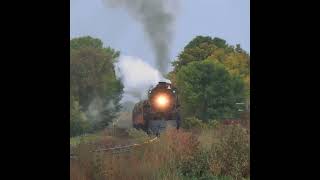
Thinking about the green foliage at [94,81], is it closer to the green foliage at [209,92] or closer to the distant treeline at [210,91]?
the distant treeline at [210,91]

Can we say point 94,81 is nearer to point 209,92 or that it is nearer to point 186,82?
point 186,82

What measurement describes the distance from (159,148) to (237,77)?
15.4m

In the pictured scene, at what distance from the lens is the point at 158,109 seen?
2714cm

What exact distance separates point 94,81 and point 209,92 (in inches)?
410

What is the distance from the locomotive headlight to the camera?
1090 inches

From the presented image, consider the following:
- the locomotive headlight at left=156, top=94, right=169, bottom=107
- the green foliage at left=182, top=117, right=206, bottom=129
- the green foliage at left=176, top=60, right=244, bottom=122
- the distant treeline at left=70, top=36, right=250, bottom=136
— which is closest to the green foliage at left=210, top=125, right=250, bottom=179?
the green foliage at left=182, top=117, right=206, bottom=129

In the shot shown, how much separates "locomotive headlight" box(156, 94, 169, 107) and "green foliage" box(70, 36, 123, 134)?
5166mm

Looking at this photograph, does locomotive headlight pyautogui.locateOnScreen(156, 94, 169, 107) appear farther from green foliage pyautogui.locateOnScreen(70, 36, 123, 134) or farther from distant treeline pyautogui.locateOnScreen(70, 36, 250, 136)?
green foliage pyautogui.locateOnScreen(70, 36, 123, 134)

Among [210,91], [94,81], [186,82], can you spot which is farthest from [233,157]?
[94,81]

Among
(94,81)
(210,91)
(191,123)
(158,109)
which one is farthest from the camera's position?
(94,81)

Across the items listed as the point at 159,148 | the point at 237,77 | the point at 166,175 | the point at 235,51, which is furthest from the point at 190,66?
the point at 166,175

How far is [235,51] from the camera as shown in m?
34.5

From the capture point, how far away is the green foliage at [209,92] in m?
27.2
